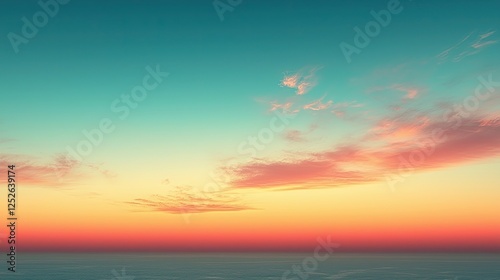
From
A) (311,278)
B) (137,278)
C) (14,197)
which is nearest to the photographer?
(14,197)

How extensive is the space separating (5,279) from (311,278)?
281 feet

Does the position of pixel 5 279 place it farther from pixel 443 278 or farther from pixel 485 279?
pixel 485 279

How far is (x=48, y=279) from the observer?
5172 inches

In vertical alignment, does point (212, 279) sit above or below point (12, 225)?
below

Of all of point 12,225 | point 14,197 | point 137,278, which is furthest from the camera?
point 137,278

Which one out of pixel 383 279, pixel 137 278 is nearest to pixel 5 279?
pixel 137 278

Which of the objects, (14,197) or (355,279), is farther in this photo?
(355,279)

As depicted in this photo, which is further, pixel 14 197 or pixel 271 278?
pixel 271 278

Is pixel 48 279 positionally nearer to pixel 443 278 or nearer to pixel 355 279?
pixel 355 279

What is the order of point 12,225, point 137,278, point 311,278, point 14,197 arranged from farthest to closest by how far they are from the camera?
point 137,278, point 311,278, point 12,225, point 14,197

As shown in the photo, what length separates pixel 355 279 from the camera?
127m

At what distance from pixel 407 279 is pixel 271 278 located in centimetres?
3742

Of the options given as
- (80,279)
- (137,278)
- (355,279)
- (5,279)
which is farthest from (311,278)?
(5,279)

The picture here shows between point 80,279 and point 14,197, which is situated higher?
point 14,197
